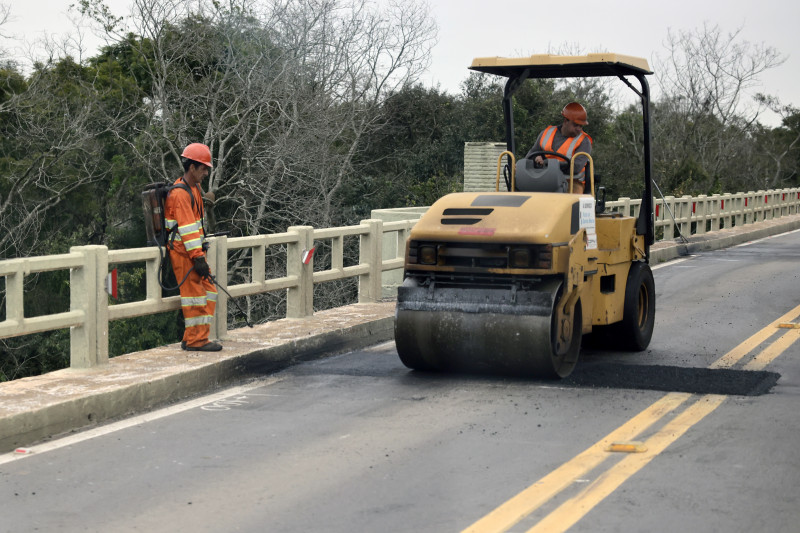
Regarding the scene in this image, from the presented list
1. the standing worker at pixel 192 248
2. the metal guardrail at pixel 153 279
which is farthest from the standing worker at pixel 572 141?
the standing worker at pixel 192 248

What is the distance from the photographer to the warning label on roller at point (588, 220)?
31.6 ft

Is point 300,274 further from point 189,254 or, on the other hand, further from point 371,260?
point 189,254

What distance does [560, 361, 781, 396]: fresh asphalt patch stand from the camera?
898 cm

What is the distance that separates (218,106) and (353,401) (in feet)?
84.1

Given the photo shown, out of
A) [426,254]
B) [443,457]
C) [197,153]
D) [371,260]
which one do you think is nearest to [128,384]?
A: [197,153]

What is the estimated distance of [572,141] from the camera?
33.9 feet

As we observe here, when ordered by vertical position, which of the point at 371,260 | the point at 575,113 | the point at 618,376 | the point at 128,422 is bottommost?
the point at 128,422

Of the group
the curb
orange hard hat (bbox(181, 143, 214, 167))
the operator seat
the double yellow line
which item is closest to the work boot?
the curb

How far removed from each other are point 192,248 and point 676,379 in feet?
13.9

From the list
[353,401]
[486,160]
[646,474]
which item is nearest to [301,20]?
[486,160]

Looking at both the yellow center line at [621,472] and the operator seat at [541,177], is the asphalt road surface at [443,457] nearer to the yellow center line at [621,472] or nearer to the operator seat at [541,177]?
the yellow center line at [621,472]

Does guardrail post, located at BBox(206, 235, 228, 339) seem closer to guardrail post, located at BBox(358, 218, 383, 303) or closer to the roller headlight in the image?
the roller headlight

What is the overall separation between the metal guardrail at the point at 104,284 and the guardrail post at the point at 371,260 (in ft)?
0.11

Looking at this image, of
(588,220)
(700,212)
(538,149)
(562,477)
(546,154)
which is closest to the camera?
(562,477)
